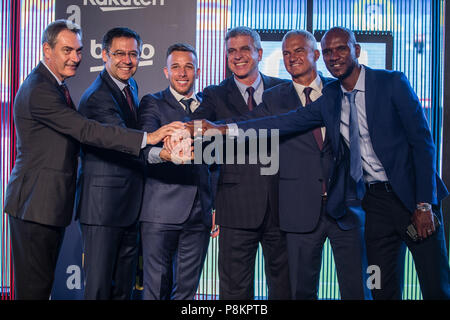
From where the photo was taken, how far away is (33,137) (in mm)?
2832

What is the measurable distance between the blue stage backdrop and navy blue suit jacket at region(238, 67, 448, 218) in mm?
1523

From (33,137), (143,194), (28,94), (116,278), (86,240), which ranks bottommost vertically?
(116,278)

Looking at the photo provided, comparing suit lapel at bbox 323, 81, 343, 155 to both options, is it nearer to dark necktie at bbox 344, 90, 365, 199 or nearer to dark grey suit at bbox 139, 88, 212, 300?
dark necktie at bbox 344, 90, 365, 199

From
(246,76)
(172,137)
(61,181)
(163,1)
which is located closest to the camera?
(61,181)

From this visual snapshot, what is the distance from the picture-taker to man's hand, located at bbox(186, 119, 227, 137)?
3068 mm

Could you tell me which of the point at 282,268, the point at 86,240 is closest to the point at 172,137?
the point at 86,240

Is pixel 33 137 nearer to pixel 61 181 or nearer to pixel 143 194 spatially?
pixel 61 181

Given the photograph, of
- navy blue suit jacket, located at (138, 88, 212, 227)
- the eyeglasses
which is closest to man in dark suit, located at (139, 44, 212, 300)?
navy blue suit jacket, located at (138, 88, 212, 227)

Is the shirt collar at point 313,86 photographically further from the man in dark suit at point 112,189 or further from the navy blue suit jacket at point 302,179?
the man in dark suit at point 112,189

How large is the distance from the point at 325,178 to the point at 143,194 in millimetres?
1168

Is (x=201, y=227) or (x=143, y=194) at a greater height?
(x=143, y=194)

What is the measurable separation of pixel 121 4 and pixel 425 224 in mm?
2760

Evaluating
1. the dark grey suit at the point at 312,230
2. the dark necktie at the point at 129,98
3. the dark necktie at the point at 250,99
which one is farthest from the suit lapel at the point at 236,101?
the dark necktie at the point at 129,98

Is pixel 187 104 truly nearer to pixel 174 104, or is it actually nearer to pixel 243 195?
pixel 174 104
